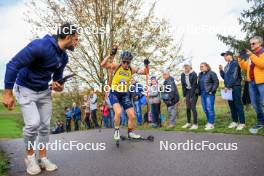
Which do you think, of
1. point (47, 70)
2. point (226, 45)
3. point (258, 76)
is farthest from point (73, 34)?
point (226, 45)

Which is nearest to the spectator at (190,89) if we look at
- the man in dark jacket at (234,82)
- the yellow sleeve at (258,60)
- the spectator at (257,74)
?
the man in dark jacket at (234,82)

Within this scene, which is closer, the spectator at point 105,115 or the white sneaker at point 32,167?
the white sneaker at point 32,167

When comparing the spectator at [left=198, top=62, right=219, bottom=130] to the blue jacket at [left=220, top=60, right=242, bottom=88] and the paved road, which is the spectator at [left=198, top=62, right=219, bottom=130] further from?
the paved road

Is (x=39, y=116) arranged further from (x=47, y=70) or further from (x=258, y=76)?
(x=258, y=76)

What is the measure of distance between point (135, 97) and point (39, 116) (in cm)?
846

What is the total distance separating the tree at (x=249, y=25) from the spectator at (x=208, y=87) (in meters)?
7.47

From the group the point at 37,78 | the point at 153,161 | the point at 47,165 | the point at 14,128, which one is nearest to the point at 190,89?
the point at 153,161

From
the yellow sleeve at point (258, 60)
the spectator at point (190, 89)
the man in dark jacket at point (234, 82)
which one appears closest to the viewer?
the yellow sleeve at point (258, 60)

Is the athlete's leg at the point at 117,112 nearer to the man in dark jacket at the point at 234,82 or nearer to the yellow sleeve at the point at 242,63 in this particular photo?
the man in dark jacket at the point at 234,82

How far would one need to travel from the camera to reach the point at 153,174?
4789 mm

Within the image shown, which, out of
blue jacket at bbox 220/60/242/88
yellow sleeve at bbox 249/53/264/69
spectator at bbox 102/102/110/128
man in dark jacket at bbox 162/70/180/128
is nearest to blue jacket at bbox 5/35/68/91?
yellow sleeve at bbox 249/53/264/69

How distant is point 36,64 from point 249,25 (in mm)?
15427

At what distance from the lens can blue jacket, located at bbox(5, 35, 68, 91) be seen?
468 centimetres

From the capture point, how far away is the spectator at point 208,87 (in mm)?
10211
